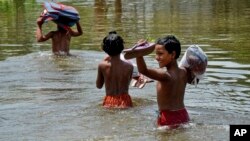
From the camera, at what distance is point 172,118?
20.0 ft

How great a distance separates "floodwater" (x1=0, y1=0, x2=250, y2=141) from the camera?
6316 mm

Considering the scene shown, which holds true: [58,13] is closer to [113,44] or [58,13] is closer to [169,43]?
[113,44]

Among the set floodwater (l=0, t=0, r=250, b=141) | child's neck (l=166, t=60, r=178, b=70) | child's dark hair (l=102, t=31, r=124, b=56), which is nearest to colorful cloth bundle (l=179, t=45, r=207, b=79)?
child's neck (l=166, t=60, r=178, b=70)

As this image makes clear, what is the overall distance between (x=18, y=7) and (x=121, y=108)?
61.9 ft

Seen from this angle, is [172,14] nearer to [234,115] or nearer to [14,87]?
[14,87]

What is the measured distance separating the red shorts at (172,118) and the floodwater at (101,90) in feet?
0.26

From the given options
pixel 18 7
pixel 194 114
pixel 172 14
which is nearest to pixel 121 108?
pixel 194 114

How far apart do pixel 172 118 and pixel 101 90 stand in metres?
2.69

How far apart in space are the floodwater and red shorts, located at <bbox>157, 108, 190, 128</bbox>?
0.08 m

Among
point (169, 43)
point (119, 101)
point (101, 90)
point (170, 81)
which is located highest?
point (169, 43)

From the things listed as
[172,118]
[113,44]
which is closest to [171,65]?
[172,118]

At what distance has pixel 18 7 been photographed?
82.7 feet

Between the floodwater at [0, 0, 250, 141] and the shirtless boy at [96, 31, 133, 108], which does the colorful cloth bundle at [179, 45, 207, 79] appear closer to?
the floodwater at [0, 0, 250, 141]

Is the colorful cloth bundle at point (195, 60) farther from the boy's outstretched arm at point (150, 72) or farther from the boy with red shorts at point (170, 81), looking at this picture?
the boy's outstretched arm at point (150, 72)
